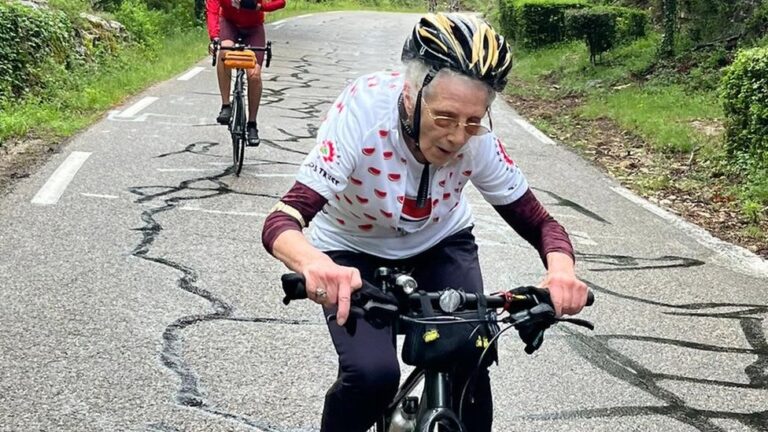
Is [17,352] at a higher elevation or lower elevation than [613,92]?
higher

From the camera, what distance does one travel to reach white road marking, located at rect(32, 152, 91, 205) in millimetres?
7000

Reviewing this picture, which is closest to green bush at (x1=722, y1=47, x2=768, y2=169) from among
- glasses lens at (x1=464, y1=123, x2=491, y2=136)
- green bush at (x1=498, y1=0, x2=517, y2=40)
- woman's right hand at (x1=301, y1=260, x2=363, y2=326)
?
glasses lens at (x1=464, y1=123, x2=491, y2=136)

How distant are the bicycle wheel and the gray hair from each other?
5890 mm

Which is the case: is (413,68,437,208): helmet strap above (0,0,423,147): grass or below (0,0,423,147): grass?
above

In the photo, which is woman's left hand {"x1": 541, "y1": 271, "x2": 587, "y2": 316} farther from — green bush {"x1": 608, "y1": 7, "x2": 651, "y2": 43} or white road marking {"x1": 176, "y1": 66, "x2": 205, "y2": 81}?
green bush {"x1": 608, "y1": 7, "x2": 651, "y2": 43}

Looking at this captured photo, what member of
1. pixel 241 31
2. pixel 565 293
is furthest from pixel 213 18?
pixel 565 293

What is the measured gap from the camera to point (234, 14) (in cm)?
852

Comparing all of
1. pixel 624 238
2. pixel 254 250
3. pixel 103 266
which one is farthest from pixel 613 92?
pixel 103 266

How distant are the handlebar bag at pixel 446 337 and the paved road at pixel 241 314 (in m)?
1.70

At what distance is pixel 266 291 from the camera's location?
5496 mm

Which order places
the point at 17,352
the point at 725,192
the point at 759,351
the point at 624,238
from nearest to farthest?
the point at 17,352, the point at 759,351, the point at 624,238, the point at 725,192

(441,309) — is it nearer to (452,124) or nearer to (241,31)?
(452,124)

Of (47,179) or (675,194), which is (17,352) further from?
(675,194)

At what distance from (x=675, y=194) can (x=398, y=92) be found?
6920 millimetres
